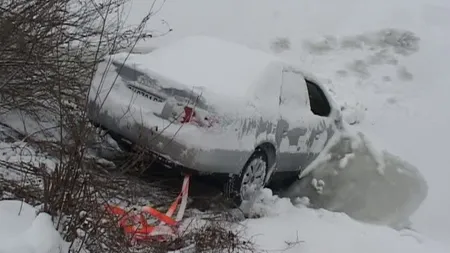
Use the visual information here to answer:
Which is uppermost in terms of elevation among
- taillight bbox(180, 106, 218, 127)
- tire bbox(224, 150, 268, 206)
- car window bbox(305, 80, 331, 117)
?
car window bbox(305, 80, 331, 117)

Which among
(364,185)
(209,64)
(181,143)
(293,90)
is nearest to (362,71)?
(364,185)

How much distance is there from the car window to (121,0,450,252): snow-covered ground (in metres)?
1.27

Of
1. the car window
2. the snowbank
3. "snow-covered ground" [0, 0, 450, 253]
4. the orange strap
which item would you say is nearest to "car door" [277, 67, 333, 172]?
the car window

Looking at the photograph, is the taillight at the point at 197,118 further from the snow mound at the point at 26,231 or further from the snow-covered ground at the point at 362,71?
→ the snow mound at the point at 26,231

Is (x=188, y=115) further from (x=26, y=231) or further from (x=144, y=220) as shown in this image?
(x=26, y=231)

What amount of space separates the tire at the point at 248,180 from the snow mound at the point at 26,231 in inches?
127

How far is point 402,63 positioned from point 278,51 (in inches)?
100

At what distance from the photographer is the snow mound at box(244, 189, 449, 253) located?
5.63m

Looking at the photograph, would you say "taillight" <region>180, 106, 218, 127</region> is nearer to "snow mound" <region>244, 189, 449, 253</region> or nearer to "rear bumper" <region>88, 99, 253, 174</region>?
"rear bumper" <region>88, 99, 253, 174</region>

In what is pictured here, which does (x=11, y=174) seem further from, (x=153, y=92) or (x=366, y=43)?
(x=366, y=43)

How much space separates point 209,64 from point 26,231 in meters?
3.91

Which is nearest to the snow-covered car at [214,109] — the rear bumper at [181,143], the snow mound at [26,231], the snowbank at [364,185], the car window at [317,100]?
the rear bumper at [181,143]

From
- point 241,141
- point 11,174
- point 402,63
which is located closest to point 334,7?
point 402,63

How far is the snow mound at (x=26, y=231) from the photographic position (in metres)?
3.30
